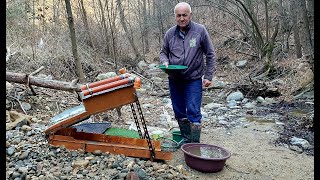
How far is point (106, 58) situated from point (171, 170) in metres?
10.8

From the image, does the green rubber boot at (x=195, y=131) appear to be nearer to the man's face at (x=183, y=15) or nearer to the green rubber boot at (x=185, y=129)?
the green rubber boot at (x=185, y=129)

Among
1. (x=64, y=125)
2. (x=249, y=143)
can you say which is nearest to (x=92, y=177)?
(x=64, y=125)

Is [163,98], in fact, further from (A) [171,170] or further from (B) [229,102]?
(A) [171,170]

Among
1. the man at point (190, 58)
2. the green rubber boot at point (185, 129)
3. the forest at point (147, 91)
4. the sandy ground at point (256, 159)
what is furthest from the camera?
the green rubber boot at point (185, 129)

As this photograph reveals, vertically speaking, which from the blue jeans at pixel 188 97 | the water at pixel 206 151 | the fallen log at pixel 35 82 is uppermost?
the fallen log at pixel 35 82

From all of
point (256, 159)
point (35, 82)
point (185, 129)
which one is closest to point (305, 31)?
point (256, 159)

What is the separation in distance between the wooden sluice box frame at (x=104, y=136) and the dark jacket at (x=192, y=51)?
100 centimetres

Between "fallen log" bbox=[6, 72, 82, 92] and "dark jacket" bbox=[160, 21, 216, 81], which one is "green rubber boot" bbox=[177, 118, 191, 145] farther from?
"fallen log" bbox=[6, 72, 82, 92]

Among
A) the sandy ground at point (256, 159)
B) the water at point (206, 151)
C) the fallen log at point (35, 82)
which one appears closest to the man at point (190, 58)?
the water at point (206, 151)

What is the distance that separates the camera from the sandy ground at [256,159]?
4.33 metres

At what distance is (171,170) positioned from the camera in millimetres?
4023

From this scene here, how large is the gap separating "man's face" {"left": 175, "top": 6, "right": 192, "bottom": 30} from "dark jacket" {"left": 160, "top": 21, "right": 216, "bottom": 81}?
11 centimetres

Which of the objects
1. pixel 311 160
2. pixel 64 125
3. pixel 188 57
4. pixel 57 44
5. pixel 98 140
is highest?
pixel 57 44

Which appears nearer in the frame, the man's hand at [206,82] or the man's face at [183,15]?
the man's face at [183,15]
